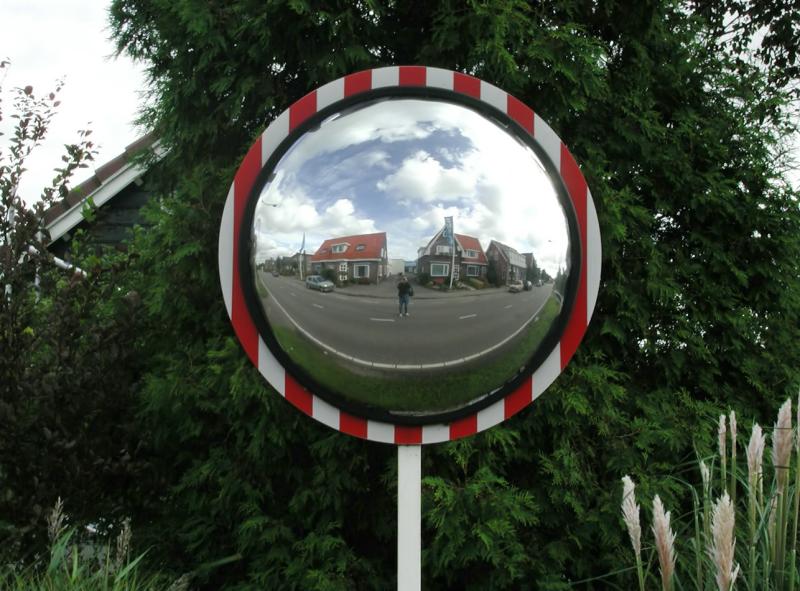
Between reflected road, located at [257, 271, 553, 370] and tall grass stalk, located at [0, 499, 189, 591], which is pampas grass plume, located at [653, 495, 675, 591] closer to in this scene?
reflected road, located at [257, 271, 553, 370]

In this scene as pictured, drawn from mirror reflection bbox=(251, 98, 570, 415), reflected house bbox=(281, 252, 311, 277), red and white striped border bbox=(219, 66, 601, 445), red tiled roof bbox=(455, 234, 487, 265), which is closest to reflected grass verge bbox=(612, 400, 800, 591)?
red and white striped border bbox=(219, 66, 601, 445)

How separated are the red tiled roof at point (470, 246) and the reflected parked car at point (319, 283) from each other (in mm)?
344

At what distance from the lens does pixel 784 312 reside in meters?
4.38

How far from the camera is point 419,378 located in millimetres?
2020

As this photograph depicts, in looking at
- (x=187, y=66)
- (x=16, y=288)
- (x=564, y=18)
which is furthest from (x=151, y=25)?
(x=564, y=18)

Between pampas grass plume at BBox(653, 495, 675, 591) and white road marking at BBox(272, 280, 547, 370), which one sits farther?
white road marking at BBox(272, 280, 547, 370)

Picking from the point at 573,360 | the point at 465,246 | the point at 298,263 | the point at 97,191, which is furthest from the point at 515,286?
the point at 97,191

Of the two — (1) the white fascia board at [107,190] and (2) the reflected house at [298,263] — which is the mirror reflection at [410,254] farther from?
(1) the white fascia board at [107,190]

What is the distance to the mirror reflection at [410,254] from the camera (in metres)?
1.98

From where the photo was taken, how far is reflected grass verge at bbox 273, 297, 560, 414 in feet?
6.67

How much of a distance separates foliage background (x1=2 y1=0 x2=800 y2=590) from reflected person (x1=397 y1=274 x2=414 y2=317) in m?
1.61

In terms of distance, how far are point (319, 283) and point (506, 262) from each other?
48 cm

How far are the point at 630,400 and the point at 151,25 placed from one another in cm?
341

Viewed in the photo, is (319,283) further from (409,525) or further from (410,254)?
(409,525)
